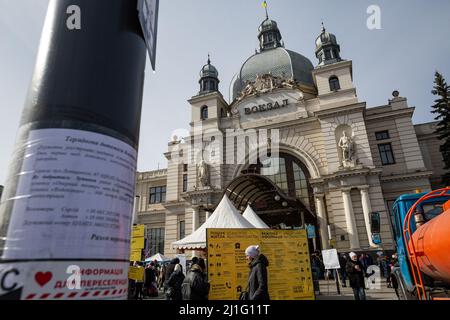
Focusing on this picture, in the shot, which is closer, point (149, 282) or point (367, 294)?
point (367, 294)

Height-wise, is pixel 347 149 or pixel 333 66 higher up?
pixel 333 66

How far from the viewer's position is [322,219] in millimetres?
22375

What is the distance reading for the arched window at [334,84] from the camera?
88.1 feet

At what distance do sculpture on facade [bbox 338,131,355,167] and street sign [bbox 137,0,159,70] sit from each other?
22.7 m

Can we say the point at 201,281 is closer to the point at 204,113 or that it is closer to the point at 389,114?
the point at 389,114

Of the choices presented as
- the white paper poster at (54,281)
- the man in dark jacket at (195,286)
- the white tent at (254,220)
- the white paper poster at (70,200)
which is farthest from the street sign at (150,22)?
the white tent at (254,220)

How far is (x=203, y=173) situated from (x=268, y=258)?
19485 mm

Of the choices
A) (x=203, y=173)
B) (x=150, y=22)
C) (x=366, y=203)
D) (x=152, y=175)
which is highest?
(x=152, y=175)

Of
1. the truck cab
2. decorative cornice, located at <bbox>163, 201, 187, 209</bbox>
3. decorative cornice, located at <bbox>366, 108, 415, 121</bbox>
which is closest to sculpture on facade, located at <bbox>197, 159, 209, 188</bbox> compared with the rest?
decorative cornice, located at <bbox>163, 201, 187, 209</bbox>

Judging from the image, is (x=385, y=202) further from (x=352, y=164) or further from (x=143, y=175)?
(x=143, y=175)

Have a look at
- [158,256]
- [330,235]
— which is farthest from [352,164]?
[158,256]

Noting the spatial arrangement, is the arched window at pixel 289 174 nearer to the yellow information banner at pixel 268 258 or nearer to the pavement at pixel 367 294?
the pavement at pixel 367 294

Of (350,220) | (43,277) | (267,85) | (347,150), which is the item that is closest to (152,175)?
(267,85)

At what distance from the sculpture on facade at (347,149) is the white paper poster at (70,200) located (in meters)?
23.4
